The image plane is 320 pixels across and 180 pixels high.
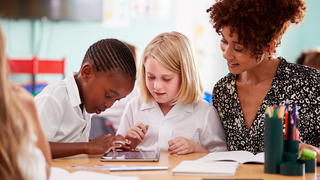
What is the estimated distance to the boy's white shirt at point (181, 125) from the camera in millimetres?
2297

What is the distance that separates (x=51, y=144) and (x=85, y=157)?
0.43ft

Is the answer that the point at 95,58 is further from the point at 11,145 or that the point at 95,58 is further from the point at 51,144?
the point at 11,145

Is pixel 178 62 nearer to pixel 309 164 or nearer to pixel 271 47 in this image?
pixel 271 47

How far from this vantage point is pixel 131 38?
6020 millimetres

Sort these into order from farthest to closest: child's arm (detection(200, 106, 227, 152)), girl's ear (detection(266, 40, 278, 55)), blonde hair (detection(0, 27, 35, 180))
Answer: child's arm (detection(200, 106, 227, 152)), girl's ear (detection(266, 40, 278, 55)), blonde hair (detection(0, 27, 35, 180))

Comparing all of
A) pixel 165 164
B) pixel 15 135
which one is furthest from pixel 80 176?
pixel 15 135

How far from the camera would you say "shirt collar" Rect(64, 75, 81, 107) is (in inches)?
80.7

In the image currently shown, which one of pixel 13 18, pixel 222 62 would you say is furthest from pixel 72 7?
pixel 222 62

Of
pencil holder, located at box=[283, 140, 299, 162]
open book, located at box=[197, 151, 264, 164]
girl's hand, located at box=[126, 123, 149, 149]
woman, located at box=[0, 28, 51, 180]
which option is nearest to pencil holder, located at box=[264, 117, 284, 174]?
pencil holder, located at box=[283, 140, 299, 162]

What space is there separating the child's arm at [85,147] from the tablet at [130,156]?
3 cm

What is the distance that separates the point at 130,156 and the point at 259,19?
2.11ft

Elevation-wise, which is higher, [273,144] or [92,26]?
[92,26]

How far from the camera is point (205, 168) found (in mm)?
1720

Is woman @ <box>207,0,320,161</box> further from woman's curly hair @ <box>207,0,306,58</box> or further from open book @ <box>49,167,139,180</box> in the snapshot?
open book @ <box>49,167,139,180</box>
